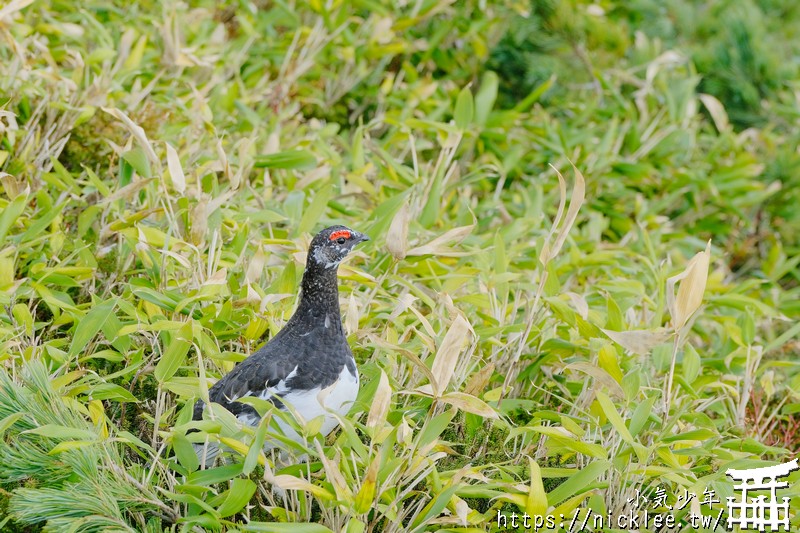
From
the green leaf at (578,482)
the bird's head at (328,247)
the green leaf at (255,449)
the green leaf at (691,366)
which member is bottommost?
the green leaf at (691,366)

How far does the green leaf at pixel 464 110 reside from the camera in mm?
4242

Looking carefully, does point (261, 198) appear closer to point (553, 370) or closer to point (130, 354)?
point (130, 354)

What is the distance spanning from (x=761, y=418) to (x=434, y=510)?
180 centimetres

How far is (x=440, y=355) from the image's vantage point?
8.14ft

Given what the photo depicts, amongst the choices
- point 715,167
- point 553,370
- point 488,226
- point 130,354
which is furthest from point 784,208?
point 130,354

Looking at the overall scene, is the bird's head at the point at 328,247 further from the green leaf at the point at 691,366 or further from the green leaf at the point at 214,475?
the green leaf at the point at 691,366

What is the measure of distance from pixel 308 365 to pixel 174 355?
14.7 inches

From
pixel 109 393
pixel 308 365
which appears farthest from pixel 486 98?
pixel 109 393

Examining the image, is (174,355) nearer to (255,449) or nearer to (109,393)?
(109,393)

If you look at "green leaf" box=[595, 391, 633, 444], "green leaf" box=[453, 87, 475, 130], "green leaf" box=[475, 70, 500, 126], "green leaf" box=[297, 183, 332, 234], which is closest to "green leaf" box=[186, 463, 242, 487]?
"green leaf" box=[595, 391, 633, 444]

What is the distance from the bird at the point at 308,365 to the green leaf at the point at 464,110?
154cm

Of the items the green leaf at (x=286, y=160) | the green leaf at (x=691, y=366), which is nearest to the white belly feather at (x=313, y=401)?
the green leaf at (x=691, y=366)

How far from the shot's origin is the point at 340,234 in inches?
112

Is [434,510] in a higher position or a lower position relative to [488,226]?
higher
